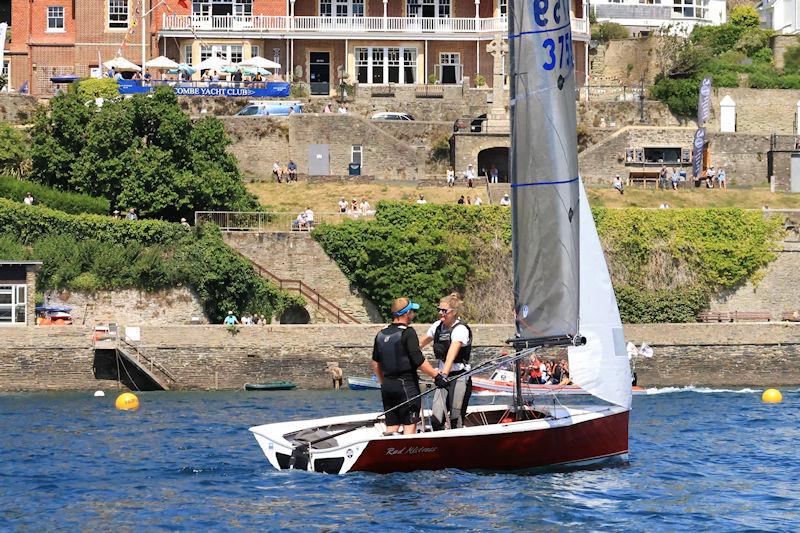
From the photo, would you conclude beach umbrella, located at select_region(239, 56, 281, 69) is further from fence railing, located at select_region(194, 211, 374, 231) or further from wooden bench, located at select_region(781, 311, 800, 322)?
wooden bench, located at select_region(781, 311, 800, 322)

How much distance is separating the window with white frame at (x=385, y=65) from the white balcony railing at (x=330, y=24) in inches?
37.6

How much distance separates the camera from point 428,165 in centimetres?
6500

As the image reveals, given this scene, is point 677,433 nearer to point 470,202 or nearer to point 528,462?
point 528,462

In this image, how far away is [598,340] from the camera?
27.0 metres

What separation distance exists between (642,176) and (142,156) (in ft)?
67.7

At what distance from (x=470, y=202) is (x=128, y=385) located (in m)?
17.8

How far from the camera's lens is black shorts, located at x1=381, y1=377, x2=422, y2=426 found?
1001 inches

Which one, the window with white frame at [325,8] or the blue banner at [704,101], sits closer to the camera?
the blue banner at [704,101]

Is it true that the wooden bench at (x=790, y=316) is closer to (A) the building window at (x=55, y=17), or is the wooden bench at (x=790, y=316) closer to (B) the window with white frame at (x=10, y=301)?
(B) the window with white frame at (x=10, y=301)

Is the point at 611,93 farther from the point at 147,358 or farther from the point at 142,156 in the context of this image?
the point at 147,358

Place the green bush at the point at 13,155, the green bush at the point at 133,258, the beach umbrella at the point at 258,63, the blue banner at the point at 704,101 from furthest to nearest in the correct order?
the blue banner at the point at 704,101
the beach umbrella at the point at 258,63
the green bush at the point at 13,155
the green bush at the point at 133,258

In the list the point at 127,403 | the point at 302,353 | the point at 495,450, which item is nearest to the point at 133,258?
the point at 302,353

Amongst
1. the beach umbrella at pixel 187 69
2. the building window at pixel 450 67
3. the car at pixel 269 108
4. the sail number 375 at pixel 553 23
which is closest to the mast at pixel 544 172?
the sail number 375 at pixel 553 23

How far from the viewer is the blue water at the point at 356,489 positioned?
74.8 ft
